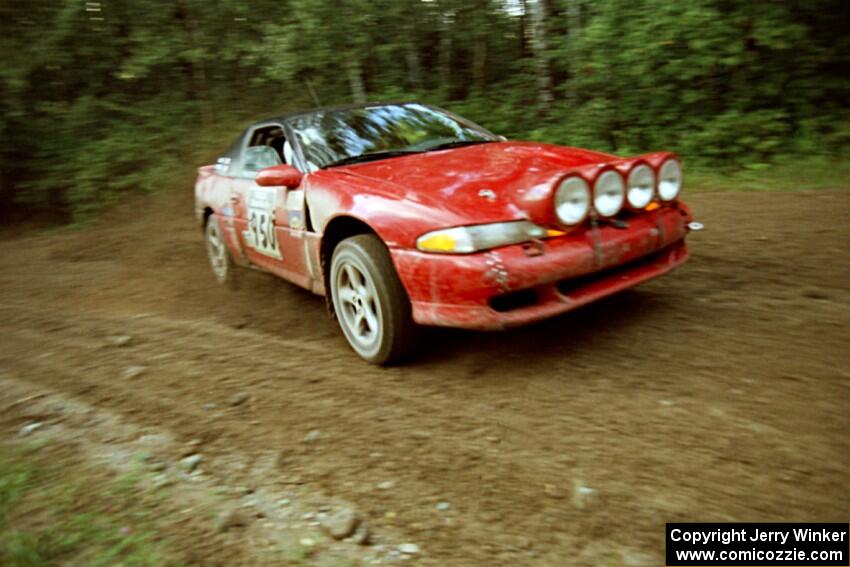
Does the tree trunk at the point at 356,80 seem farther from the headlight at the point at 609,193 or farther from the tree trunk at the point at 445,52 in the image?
the headlight at the point at 609,193

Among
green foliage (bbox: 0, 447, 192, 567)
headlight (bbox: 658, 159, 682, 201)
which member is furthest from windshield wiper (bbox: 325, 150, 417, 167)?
green foliage (bbox: 0, 447, 192, 567)

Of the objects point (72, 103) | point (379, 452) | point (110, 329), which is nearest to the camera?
point (379, 452)

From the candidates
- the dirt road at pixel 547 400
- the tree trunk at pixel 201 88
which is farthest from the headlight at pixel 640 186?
the tree trunk at pixel 201 88

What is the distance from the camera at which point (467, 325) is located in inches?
117

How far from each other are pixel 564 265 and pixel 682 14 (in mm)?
6076

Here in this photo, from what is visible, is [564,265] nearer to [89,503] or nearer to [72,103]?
[89,503]

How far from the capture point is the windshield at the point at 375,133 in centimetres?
407

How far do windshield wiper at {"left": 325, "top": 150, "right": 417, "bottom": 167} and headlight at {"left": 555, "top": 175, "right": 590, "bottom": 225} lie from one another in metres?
1.36

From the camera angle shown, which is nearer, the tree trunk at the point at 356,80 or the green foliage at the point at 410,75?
the green foliage at the point at 410,75

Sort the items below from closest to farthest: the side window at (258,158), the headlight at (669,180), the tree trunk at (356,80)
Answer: the headlight at (669,180) < the side window at (258,158) < the tree trunk at (356,80)

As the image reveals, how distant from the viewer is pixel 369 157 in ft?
13.2

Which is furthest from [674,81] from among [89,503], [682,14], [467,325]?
[89,503]

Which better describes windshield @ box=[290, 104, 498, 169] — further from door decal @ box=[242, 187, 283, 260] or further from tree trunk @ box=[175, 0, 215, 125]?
tree trunk @ box=[175, 0, 215, 125]

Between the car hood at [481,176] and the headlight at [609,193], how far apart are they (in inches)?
7.1
